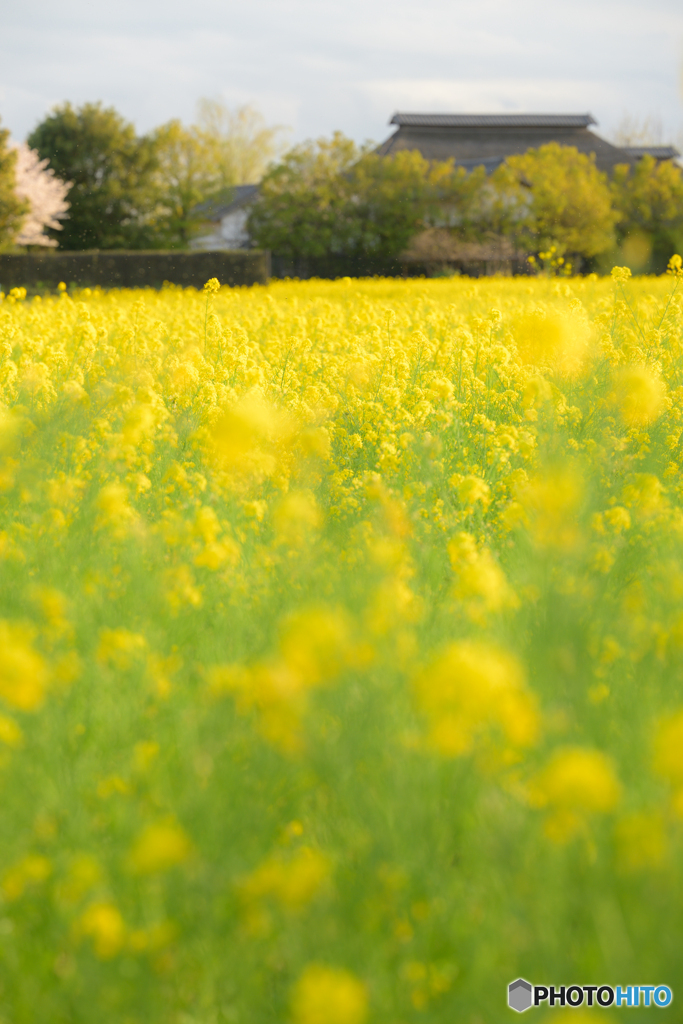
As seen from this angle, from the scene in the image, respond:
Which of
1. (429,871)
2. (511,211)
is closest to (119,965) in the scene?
(429,871)

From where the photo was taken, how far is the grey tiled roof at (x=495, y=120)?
1854 inches

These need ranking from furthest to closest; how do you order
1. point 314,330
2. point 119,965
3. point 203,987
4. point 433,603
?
point 314,330
point 433,603
point 203,987
point 119,965

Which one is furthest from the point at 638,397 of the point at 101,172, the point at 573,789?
the point at 101,172

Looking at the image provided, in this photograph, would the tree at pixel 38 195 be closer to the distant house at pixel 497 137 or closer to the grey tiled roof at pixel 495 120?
the distant house at pixel 497 137

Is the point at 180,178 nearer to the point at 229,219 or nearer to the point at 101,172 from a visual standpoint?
the point at 101,172

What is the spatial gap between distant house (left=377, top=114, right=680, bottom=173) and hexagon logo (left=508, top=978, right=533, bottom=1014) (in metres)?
49.5

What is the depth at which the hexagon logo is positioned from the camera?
1.43 m

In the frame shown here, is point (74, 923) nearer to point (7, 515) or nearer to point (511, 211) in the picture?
point (7, 515)

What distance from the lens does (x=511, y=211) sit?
29.5m

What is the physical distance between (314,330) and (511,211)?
2344 centimetres

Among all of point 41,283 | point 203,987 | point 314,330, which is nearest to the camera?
point 203,987

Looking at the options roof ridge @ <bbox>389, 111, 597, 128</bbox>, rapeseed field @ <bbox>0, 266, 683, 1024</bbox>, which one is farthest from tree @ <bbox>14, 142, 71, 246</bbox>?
rapeseed field @ <bbox>0, 266, 683, 1024</bbox>

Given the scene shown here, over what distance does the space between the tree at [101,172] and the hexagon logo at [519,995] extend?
3807 cm

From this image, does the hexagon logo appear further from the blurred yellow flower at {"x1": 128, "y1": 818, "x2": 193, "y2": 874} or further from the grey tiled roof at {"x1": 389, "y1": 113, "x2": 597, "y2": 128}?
the grey tiled roof at {"x1": 389, "y1": 113, "x2": 597, "y2": 128}
